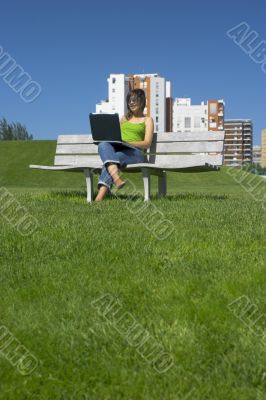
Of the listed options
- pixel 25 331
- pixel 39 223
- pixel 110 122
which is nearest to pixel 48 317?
pixel 25 331

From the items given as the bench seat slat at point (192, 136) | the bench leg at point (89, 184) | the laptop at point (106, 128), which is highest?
the laptop at point (106, 128)

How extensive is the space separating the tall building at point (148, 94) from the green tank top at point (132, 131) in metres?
95.9

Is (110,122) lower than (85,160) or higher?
higher

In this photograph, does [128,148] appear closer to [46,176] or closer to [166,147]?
[166,147]

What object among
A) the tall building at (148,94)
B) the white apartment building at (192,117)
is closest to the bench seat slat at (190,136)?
the tall building at (148,94)

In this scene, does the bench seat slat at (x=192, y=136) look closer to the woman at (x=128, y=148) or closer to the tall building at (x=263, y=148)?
the woman at (x=128, y=148)

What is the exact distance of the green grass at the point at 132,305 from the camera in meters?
2.37

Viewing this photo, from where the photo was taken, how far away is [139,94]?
9180 mm

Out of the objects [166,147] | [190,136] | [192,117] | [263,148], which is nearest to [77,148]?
[166,147]

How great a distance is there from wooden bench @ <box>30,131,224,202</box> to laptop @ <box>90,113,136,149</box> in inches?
21.3

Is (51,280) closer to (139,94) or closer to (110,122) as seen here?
(110,122)

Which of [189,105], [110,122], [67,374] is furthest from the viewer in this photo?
[189,105]

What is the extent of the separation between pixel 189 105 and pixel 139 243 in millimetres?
128439

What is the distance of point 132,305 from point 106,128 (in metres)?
5.94
